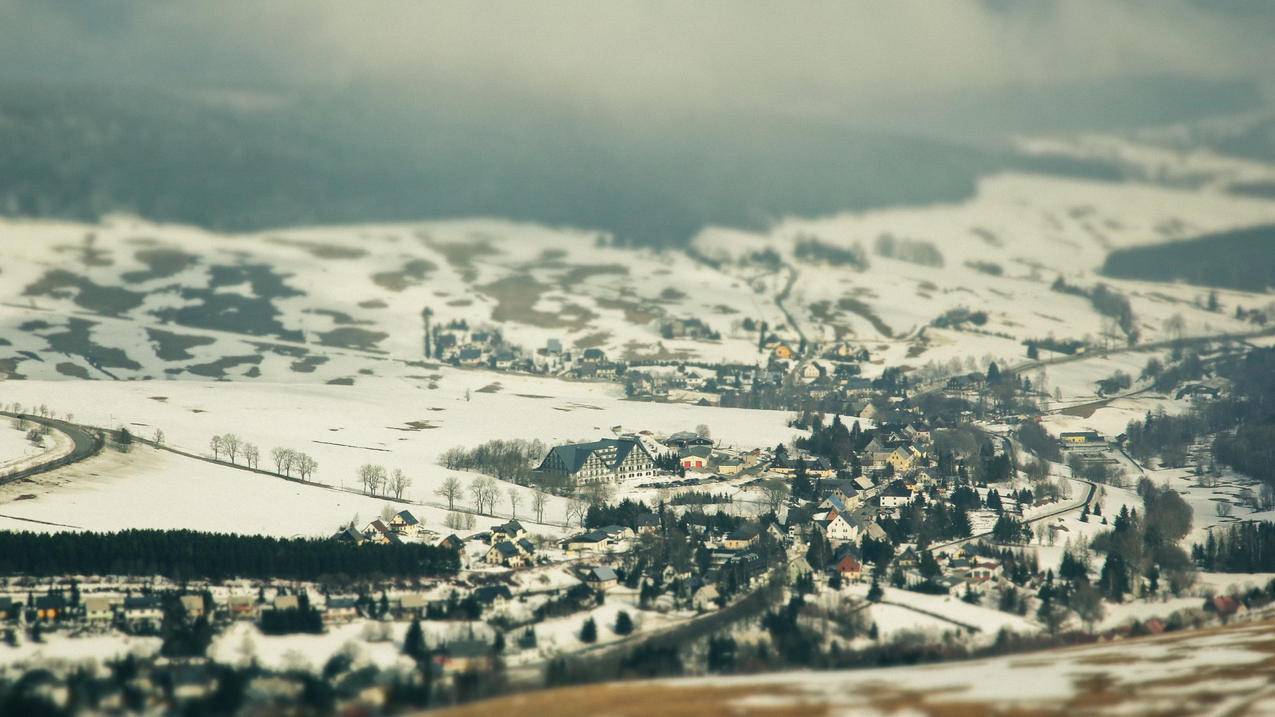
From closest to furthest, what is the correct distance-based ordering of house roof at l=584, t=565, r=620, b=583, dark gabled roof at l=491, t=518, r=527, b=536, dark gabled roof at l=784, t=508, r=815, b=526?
1. house roof at l=584, t=565, r=620, b=583
2. dark gabled roof at l=491, t=518, r=527, b=536
3. dark gabled roof at l=784, t=508, r=815, b=526

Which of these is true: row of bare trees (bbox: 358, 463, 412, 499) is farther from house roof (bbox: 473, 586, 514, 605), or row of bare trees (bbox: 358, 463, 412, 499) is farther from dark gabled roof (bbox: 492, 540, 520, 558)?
house roof (bbox: 473, 586, 514, 605)

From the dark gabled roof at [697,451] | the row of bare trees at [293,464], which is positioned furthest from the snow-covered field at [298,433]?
the dark gabled roof at [697,451]

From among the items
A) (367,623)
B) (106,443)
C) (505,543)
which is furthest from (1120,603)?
(106,443)

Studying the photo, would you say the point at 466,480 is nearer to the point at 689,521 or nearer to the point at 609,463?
the point at 609,463

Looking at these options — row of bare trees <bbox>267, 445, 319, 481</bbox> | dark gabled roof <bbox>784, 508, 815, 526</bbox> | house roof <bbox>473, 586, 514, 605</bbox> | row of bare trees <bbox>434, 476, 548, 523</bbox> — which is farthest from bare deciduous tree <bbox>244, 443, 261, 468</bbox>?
dark gabled roof <bbox>784, 508, 815, 526</bbox>

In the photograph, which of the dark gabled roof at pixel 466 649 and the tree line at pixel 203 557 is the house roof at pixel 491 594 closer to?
the tree line at pixel 203 557
